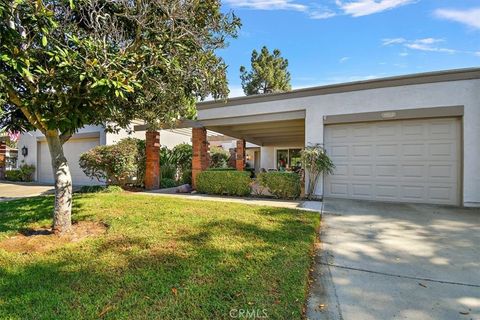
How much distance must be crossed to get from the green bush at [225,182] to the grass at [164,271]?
3.81 metres

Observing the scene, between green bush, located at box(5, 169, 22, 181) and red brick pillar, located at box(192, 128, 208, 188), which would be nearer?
red brick pillar, located at box(192, 128, 208, 188)

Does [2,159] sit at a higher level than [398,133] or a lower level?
lower

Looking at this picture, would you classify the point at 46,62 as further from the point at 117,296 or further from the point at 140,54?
the point at 117,296

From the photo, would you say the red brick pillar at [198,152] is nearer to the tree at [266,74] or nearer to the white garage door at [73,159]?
the white garage door at [73,159]

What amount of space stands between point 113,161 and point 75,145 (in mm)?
5532

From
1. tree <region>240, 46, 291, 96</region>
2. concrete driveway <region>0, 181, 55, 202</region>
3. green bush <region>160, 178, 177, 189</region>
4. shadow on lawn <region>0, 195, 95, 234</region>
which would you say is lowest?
concrete driveway <region>0, 181, 55, 202</region>

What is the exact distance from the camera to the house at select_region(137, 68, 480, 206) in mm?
7133

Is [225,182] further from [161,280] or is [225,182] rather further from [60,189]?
[161,280]

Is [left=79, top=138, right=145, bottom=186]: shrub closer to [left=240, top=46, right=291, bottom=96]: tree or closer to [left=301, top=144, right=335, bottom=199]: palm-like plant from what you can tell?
[left=301, top=144, right=335, bottom=199]: palm-like plant

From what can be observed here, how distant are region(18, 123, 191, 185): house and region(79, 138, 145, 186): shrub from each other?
215 centimetres

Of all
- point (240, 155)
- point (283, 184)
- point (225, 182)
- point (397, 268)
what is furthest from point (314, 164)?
point (240, 155)

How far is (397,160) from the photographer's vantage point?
309 inches

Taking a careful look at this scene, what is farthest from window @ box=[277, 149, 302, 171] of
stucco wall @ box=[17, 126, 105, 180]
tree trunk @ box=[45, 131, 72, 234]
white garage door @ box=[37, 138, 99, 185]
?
tree trunk @ box=[45, 131, 72, 234]

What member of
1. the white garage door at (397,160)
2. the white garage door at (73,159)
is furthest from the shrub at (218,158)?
the white garage door at (397,160)
